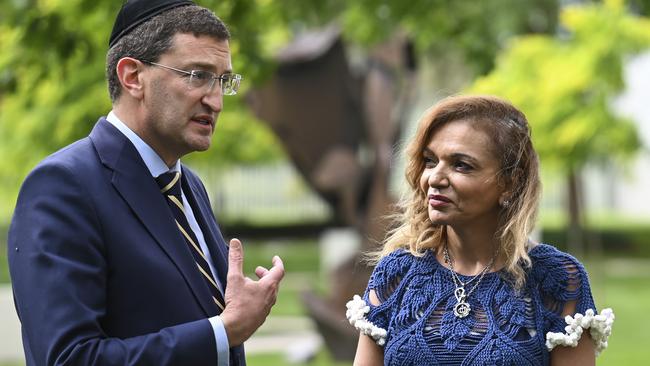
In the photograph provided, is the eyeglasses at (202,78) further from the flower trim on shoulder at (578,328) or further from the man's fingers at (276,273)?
the flower trim on shoulder at (578,328)

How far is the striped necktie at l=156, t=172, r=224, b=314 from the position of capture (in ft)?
11.0

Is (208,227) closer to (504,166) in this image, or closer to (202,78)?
(202,78)

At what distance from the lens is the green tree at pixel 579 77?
1355cm

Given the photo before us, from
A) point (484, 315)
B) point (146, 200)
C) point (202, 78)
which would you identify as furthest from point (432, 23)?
point (146, 200)

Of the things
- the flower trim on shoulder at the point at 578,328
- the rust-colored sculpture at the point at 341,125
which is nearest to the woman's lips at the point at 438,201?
the flower trim on shoulder at the point at 578,328

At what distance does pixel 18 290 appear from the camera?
304 cm

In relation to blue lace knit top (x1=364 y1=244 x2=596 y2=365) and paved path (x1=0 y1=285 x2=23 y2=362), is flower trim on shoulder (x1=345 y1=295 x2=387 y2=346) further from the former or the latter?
paved path (x1=0 y1=285 x2=23 y2=362)

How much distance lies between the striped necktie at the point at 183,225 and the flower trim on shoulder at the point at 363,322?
0.51 meters

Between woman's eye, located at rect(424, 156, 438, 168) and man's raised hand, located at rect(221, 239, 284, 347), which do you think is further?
woman's eye, located at rect(424, 156, 438, 168)

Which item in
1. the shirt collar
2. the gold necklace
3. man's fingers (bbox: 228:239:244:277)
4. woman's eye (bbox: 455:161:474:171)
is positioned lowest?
the gold necklace

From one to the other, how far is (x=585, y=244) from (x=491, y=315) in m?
23.5

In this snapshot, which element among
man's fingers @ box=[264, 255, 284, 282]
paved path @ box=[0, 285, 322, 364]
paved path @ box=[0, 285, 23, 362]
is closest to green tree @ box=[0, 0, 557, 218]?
paved path @ box=[0, 285, 23, 362]

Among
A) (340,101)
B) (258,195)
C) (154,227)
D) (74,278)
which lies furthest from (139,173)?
(258,195)

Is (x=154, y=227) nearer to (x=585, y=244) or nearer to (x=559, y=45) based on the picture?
(x=559, y=45)
